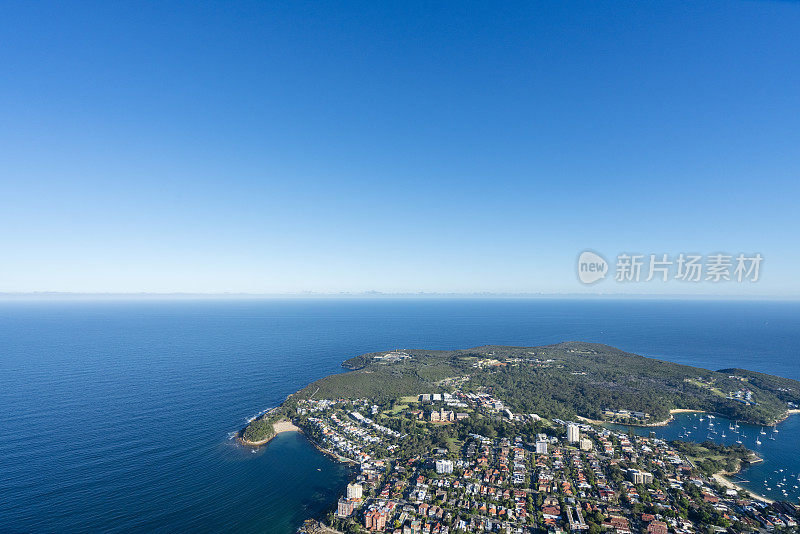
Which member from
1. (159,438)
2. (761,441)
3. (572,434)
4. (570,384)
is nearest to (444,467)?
(572,434)

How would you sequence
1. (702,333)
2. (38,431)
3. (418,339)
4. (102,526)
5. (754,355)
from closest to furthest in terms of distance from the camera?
1. (102,526)
2. (38,431)
3. (754,355)
4. (418,339)
5. (702,333)

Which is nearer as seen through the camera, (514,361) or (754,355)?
(514,361)

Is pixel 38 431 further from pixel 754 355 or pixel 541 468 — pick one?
pixel 754 355

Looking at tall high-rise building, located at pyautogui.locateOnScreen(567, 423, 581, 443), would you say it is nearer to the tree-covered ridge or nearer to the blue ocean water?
the tree-covered ridge

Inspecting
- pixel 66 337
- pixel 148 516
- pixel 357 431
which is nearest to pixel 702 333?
pixel 357 431

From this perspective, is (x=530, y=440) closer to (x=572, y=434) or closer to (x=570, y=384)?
(x=572, y=434)

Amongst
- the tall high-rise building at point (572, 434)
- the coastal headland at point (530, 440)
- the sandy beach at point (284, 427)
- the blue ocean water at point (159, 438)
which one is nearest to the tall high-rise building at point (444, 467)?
the coastal headland at point (530, 440)

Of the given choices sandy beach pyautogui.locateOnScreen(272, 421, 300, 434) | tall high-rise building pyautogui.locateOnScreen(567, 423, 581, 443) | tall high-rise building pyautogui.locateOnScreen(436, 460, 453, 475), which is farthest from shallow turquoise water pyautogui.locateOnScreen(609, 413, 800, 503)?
sandy beach pyautogui.locateOnScreen(272, 421, 300, 434)

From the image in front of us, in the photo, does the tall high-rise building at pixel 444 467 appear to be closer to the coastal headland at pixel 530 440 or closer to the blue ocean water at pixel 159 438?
the coastal headland at pixel 530 440
